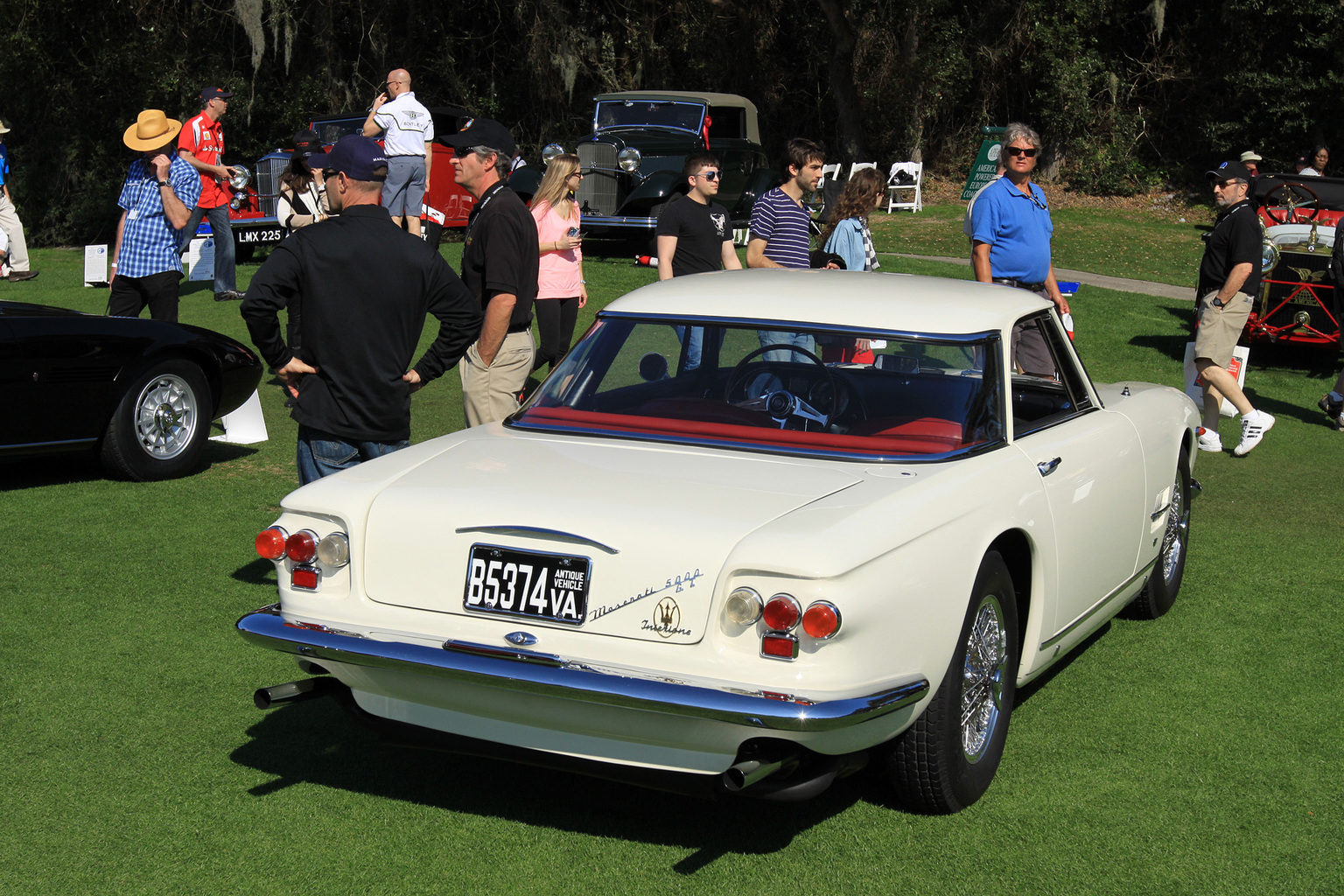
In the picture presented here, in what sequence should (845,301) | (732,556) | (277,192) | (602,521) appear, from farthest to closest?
(277,192)
(845,301)
(602,521)
(732,556)

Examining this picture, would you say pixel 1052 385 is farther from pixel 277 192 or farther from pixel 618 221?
pixel 277 192

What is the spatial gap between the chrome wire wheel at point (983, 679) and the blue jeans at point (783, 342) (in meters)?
1.16

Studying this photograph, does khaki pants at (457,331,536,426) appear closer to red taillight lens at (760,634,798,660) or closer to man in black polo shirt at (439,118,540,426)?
man in black polo shirt at (439,118,540,426)

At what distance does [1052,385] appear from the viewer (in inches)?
201

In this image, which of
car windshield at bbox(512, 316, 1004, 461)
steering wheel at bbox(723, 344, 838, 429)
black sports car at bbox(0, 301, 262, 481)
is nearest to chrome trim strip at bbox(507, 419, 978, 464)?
car windshield at bbox(512, 316, 1004, 461)

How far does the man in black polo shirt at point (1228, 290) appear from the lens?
8883 millimetres

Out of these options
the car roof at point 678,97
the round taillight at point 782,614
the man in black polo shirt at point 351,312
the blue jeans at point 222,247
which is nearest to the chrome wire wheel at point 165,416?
the man in black polo shirt at point 351,312

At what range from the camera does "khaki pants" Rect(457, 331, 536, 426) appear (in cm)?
657

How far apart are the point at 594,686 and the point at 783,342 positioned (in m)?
1.78

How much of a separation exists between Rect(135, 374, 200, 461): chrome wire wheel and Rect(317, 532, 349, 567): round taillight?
4.46 metres

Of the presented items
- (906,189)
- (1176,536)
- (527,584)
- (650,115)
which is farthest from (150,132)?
(906,189)

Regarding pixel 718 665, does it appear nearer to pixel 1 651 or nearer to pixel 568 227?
pixel 1 651

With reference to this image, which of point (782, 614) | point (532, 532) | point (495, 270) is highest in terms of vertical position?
point (495, 270)

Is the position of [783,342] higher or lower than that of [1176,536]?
higher
